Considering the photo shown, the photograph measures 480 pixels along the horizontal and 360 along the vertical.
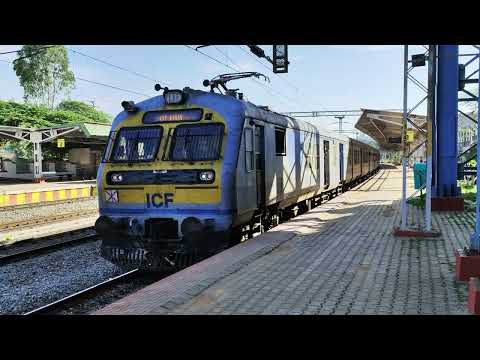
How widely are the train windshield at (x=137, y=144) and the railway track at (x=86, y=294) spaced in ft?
6.80

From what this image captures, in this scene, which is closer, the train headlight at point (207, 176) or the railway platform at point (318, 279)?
the railway platform at point (318, 279)

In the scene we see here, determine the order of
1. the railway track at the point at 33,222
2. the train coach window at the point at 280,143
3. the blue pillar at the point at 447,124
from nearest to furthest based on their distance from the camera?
the train coach window at the point at 280,143, the blue pillar at the point at 447,124, the railway track at the point at 33,222

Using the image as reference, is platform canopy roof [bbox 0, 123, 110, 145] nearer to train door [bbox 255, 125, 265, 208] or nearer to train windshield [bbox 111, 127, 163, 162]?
train windshield [bbox 111, 127, 163, 162]

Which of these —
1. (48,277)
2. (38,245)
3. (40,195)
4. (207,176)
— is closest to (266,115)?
(207,176)

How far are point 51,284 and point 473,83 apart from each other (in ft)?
42.6

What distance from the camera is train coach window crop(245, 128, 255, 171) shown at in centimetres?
778

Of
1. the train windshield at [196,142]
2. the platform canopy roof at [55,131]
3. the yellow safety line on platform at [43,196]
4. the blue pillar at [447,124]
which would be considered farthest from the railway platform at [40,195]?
the blue pillar at [447,124]

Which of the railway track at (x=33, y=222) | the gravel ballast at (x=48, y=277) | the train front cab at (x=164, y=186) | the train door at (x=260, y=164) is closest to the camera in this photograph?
the gravel ballast at (x=48, y=277)

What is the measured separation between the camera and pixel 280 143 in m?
9.77

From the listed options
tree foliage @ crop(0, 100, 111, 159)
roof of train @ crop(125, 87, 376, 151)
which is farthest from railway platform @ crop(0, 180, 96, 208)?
tree foliage @ crop(0, 100, 111, 159)

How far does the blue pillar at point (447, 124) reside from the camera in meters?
13.1

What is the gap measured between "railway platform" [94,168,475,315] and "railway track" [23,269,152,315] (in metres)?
1.49

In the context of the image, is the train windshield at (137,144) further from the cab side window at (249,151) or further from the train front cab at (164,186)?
the cab side window at (249,151)
